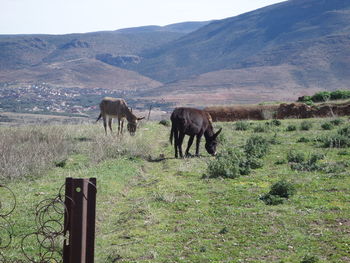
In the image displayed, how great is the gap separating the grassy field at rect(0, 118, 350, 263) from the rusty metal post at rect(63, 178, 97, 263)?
1826 millimetres

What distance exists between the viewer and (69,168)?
16094 millimetres

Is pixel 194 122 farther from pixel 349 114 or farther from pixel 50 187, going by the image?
pixel 349 114

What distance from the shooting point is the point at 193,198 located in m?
11.6

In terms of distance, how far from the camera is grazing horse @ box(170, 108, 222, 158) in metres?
17.5

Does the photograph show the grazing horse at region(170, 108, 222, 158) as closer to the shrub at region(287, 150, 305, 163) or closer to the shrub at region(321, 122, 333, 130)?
the shrub at region(287, 150, 305, 163)

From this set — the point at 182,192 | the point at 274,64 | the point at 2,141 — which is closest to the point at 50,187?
the point at 182,192

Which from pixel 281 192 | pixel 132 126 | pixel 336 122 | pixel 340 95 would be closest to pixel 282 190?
pixel 281 192

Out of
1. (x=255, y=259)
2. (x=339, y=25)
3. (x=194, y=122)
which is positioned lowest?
(x=255, y=259)

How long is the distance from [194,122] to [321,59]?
12760 centimetres

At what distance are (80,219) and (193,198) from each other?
6.17 meters

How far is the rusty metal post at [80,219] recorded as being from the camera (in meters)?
5.61

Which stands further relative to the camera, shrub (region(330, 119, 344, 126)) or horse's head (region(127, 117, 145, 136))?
shrub (region(330, 119, 344, 126))

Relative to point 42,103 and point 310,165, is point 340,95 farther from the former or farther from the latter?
point 42,103

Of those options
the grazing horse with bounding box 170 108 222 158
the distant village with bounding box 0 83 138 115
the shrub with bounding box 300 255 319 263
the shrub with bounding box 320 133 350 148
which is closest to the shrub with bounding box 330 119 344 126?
the shrub with bounding box 320 133 350 148
